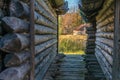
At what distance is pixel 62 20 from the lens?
27.0 metres

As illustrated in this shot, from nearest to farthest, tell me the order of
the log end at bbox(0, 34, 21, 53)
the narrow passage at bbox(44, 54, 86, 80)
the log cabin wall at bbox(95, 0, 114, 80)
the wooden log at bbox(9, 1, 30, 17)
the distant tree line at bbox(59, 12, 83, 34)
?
the log end at bbox(0, 34, 21, 53), the wooden log at bbox(9, 1, 30, 17), the log cabin wall at bbox(95, 0, 114, 80), the narrow passage at bbox(44, 54, 86, 80), the distant tree line at bbox(59, 12, 83, 34)

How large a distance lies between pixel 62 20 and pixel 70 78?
20031 mm

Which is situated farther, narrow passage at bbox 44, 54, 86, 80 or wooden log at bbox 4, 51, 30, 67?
narrow passage at bbox 44, 54, 86, 80

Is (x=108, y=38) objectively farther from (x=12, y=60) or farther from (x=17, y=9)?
(x=12, y=60)

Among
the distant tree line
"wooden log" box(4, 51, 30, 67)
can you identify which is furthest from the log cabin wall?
the distant tree line

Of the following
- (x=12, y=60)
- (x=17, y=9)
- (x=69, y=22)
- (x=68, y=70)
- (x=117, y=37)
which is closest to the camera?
(x=12, y=60)

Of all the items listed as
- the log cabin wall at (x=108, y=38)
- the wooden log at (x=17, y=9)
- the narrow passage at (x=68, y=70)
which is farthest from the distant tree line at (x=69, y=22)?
the wooden log at (x=17, y=9)

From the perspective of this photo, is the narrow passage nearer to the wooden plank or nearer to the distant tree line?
the wooden plank

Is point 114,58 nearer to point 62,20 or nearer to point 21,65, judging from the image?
point 21,65

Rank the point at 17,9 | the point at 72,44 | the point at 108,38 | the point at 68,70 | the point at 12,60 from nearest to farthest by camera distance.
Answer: the point at 12,60 → the point at 17,9 → the point at 108,38 → the point at 68,70 → the point at 72,44

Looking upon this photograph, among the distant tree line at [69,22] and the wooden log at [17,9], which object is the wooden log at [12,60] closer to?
the wooden log at [17,9]

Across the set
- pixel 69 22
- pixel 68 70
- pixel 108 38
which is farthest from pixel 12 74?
pixel 69 22

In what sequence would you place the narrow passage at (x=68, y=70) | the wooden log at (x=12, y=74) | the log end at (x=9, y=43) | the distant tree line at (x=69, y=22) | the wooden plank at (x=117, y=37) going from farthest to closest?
the distant tree line at (x=69, y=22)
the narrow passage at (x=68, y=70)
the wooden plank at (x=117, y=37)
the log end at (x=9, y=43)
the wooden log at (x=12, y=74)

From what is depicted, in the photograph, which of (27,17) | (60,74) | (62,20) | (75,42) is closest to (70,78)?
(60,74)
